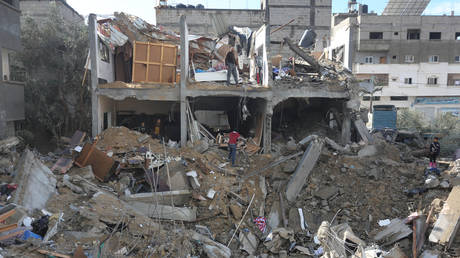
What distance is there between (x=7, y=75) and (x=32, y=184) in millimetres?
7363

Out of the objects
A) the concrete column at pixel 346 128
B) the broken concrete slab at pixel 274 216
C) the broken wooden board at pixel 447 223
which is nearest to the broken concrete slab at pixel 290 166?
the broken concrete slab at pixel 274 216

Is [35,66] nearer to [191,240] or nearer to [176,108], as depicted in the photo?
[176,108]

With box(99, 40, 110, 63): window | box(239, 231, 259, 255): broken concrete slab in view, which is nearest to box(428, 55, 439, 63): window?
box(99, 40, 110, 63): window

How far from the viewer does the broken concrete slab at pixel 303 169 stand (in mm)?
10273

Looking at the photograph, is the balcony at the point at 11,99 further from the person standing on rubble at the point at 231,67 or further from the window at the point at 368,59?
the window at the point at 368,59

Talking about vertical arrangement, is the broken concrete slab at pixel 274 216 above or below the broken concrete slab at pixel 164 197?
below

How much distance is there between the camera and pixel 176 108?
1648cm

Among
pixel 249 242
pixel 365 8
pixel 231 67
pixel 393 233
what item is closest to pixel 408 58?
pixel 365 8

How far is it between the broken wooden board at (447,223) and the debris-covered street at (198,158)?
1.4 inches

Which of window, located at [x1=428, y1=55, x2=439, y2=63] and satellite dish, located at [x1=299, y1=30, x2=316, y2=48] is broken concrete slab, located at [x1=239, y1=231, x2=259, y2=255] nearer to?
satellite dish, located at [x1=299, y1=30, x2=316, y2=48]

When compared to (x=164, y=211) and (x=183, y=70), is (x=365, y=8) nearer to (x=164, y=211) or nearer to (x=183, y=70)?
(x=183, y=70)

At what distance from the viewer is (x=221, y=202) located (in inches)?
373

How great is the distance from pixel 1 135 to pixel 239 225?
9493 millimetres

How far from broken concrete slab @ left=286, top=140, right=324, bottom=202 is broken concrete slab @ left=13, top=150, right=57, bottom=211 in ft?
22.6
